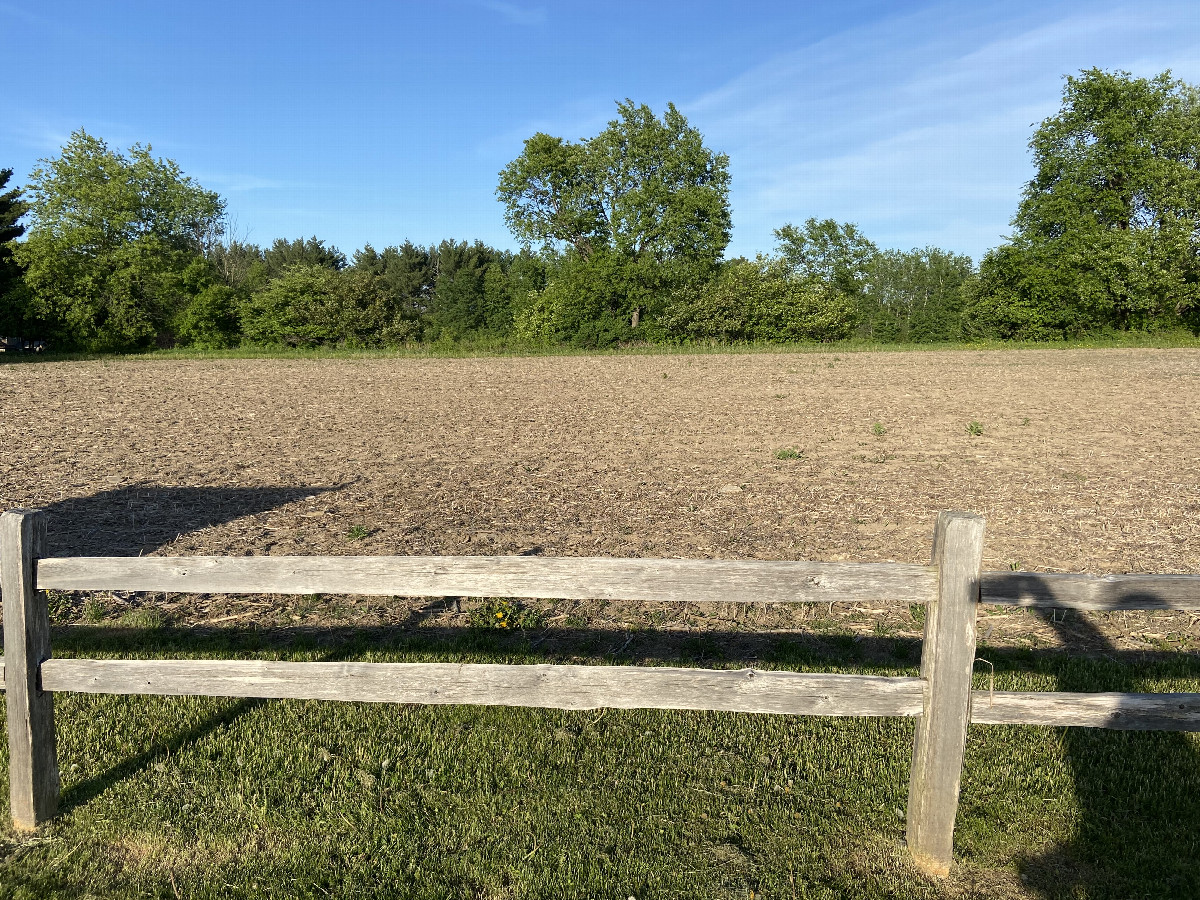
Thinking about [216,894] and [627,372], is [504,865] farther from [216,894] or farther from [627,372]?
[627,372]

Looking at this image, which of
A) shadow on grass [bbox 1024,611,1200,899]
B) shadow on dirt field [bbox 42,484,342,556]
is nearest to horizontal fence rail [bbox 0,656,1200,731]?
shadow on grass [bbox 1024,611,1200,899]

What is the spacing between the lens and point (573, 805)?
451 cm

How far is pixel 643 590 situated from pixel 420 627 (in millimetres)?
3686

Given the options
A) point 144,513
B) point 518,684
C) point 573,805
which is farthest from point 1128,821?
point 144,513

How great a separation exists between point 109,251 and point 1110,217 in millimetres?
66499

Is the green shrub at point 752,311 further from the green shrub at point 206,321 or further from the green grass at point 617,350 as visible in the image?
the green shrub at point 206,321

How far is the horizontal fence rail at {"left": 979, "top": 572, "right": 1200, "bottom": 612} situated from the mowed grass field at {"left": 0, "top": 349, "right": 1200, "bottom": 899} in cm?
129

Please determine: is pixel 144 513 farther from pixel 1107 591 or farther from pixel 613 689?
pixel 1107 591

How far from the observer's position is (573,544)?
31.3ft

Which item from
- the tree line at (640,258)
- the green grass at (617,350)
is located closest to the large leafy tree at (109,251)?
the tree line at (640,258)

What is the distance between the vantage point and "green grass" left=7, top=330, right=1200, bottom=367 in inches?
1640

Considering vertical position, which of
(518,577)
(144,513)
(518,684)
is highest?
(518,577)

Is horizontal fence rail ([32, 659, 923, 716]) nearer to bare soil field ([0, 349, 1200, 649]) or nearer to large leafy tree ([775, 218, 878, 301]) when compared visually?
bare soil field ([0, 349, 1200, 649])

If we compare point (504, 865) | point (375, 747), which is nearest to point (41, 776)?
point (375, 747)
